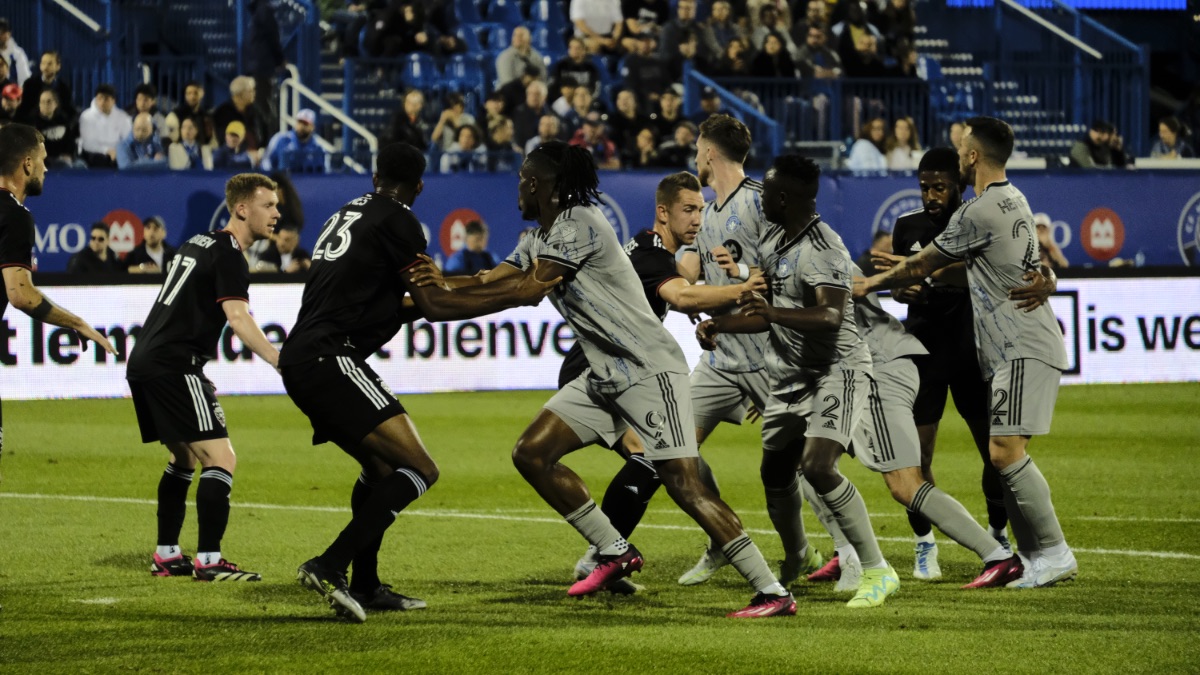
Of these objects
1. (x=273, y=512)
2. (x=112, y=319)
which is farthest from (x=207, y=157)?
(x=273, y=512)

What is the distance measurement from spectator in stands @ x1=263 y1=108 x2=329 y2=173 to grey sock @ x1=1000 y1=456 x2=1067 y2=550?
14559mm

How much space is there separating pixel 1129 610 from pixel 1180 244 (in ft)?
57.1

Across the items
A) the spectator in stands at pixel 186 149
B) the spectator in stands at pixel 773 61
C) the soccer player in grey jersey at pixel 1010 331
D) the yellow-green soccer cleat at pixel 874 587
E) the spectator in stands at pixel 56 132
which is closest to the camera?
the yellow-green soccer cleat at pixel 874 587

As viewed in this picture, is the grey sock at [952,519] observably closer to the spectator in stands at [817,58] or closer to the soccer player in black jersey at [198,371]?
the soccer player in black jersey at [198,371]

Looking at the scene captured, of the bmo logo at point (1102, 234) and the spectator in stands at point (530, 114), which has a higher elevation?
the spectator in stands at point (530, 114)

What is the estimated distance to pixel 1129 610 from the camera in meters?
7.13

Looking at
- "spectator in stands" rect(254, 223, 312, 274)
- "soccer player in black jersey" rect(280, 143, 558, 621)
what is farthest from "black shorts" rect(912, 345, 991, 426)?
"spectator in stands" rect(254, 223, 312, 274)

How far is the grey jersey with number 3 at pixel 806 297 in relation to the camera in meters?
7.29

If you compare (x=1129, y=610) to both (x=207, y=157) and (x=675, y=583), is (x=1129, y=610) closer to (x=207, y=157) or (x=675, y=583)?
(x=675, y=583)

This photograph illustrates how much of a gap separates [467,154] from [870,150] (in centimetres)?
564

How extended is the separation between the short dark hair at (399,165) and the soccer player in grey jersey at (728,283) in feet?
5.23

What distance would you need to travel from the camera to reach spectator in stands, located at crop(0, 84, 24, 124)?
19.8 metres

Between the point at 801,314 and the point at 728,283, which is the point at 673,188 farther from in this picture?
the point at 801,314

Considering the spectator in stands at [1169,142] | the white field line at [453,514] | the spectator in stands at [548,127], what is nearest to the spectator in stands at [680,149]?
the spectator in stands at [548,127]
